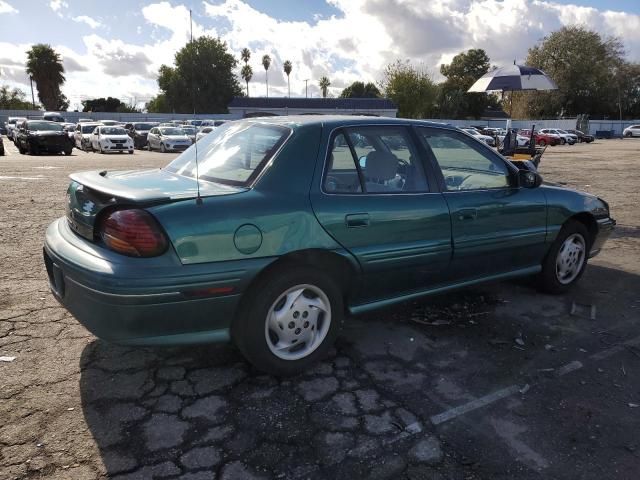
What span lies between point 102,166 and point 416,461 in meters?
16.5

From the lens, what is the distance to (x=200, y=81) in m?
74.8

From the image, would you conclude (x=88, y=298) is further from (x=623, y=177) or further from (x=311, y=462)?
(x=623, y=177)

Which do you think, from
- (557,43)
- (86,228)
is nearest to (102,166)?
(86,228)

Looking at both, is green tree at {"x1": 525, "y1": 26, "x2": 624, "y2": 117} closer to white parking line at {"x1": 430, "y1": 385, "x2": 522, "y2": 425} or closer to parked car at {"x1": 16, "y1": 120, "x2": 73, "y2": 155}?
parked car at {"x1": 16, "y1": 120, "x2": 73, "y2": 155}

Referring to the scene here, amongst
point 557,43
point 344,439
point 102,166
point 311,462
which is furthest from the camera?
point 557,43

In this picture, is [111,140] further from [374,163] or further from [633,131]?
[633,131]

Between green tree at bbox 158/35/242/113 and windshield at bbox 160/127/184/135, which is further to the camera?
green tree at bbox 158/35/242/113

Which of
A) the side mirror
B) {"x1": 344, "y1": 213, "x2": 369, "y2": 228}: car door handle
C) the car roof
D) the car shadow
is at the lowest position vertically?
the car shadow

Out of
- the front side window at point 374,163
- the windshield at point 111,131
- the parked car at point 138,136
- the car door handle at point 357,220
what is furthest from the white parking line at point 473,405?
the parked car at point 138,136

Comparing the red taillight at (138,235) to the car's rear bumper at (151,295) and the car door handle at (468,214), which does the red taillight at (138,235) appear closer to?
the car's rear bumper at (151,295)

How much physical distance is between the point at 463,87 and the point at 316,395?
305 feet

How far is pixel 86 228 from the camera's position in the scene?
9.61 feet

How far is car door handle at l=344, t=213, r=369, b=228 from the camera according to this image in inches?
123

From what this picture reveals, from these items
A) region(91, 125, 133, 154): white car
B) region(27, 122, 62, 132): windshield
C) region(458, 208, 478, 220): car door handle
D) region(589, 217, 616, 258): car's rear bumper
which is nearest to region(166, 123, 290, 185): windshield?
region(458, 208, 478, 220): car door handle
